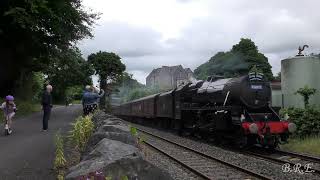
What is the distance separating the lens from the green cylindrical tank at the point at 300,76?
22047mm

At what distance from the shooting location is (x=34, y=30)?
95.0ft

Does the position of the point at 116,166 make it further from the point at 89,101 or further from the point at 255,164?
the point at 89,101

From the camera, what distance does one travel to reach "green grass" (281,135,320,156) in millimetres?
16234

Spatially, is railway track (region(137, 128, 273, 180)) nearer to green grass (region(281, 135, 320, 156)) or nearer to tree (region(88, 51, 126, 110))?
green grass (region(281, 135, 320, 156))

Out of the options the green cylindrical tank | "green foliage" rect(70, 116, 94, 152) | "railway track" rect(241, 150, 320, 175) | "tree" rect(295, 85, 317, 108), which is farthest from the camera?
the green cylindrical tank

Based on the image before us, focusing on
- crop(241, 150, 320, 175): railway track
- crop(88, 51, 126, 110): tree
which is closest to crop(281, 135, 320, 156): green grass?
crop(241, 150, 320, 175): railway track

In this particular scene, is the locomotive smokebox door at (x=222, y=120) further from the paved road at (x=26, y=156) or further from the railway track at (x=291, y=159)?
the paved road at (x=26, y=156)

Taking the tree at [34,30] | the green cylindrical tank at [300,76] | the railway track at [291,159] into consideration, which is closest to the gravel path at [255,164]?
the railway track at [291,159]

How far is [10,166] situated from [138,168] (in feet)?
14.8

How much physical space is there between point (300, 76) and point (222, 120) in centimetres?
633

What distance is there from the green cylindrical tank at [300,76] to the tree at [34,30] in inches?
531

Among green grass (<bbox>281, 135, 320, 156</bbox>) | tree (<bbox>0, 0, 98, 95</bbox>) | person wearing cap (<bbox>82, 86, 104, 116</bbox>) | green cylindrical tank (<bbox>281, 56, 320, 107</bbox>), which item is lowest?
green grass (<bbox>281, 135, 320, 156</bbox>)

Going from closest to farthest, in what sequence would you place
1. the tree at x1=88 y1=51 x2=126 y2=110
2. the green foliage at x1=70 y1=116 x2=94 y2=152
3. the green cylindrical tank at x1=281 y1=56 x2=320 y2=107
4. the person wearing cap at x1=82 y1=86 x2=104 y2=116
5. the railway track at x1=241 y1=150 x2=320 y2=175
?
1. the green foliage at x1=70 y1=116 x2=94 y2=152
2. the railway track at x1=241 y1=150 x2=320 y2=175
3. the person wearing cap at x1=82 y1=86 x2=104 y2=116
4. the green cylindrical tank at x1=281 y1=56 x2=320 y2=107
5. the tree at x1=88 y1=51 x2=126 y2=110

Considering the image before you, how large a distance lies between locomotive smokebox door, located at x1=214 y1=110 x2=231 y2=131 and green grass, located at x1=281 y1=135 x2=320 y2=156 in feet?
7.86
